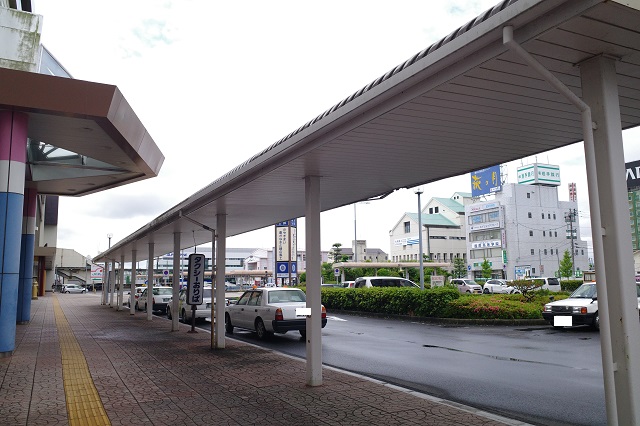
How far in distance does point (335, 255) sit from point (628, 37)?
81403mm

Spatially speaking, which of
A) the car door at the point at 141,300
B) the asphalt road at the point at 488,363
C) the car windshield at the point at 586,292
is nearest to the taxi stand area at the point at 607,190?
the asphalt road at the point at 488,363

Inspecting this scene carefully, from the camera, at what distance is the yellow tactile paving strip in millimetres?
6511

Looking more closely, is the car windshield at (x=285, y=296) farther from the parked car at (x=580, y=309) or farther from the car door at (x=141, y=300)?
the car door at (x=141, y=300)

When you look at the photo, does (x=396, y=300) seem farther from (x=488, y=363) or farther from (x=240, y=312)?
(x=488, y=363)

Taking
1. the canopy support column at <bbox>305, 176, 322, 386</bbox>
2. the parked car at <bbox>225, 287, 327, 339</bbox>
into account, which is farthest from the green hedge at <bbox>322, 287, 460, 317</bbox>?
the canopy support column at <bbox>305, 176, 322, 386</bbox>

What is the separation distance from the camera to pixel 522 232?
7694 centimetres

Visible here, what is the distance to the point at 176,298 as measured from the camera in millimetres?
17703

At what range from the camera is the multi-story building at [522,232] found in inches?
3012

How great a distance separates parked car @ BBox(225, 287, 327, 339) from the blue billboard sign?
6641 centimetres

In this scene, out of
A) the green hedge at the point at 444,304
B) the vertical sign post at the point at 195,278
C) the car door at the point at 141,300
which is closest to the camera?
the vertical sign post at the point at 195,278

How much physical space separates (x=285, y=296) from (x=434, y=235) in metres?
77.4

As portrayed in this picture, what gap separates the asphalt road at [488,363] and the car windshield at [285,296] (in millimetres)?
1168

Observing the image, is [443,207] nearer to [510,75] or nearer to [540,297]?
[540,297]

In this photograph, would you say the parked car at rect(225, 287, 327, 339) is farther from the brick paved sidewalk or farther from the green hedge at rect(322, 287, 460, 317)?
the green hedge at rect(322, 287, 460, 317)
